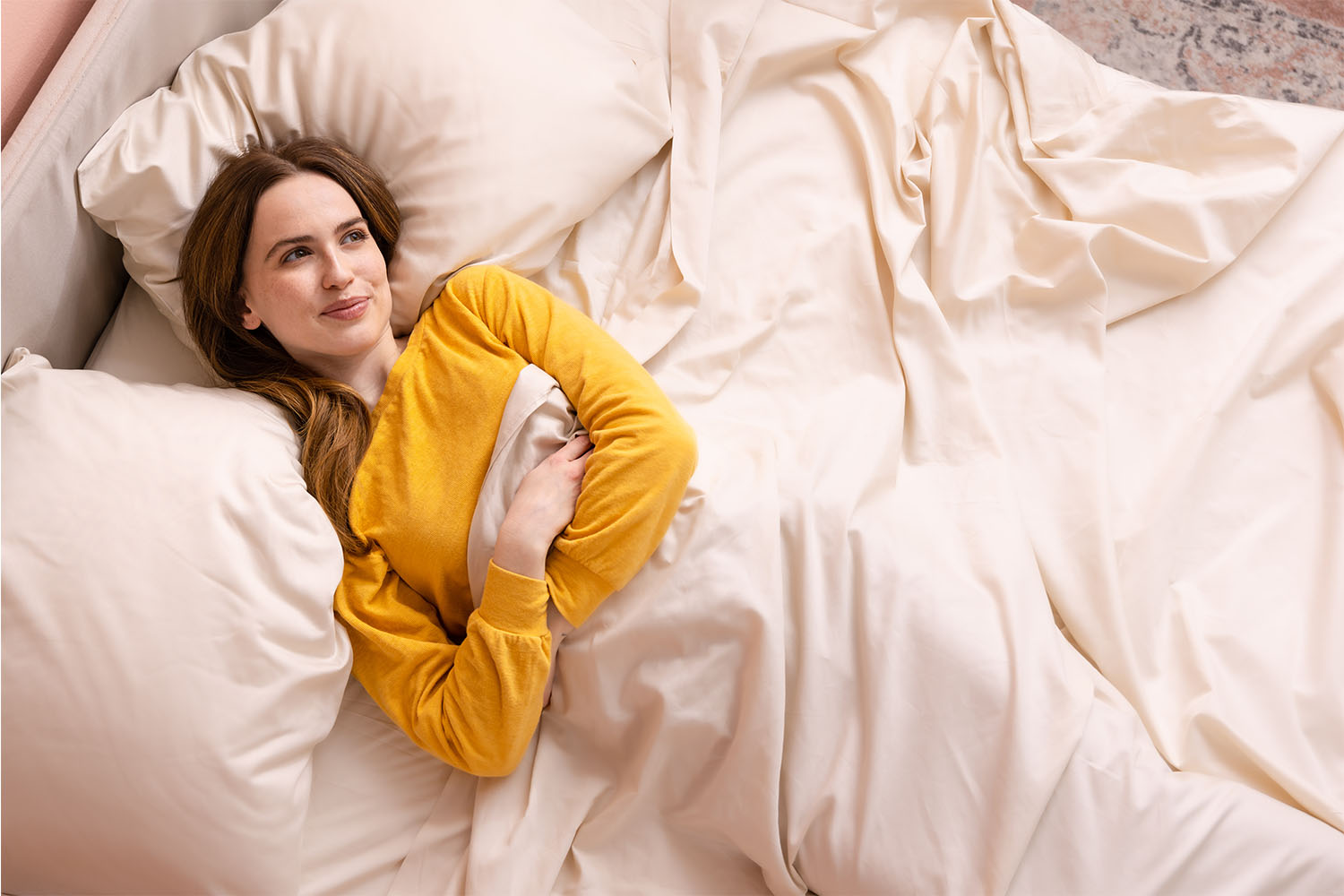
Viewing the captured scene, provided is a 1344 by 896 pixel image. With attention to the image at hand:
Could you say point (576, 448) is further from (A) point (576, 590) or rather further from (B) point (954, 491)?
(B) point (954, 491)

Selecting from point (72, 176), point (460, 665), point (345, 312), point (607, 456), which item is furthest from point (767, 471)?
point (72, 176)

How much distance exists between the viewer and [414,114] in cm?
127

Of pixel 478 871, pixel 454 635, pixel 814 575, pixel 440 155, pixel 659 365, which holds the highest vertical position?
pixel 440 155

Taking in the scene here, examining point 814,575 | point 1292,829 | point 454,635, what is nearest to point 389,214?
point 454,635

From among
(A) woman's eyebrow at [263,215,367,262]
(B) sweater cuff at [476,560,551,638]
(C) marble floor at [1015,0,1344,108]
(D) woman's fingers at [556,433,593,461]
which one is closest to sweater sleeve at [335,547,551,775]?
(B) sweater cuff at [476,560,551,638]

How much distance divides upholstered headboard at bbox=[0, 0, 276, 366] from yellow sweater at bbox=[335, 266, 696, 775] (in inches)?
15.5

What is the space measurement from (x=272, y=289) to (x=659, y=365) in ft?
1.61

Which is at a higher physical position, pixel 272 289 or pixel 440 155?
pixel 440 155

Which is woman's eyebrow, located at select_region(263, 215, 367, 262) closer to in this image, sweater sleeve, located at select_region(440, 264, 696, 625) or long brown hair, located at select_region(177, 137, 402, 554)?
long brown hair, located at select_region(177, 137, 402, 554)

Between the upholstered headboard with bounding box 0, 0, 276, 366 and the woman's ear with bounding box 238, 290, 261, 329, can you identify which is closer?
the upholstered headboard with bounding box 0, 0, 276, 366

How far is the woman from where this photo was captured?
1.07 m

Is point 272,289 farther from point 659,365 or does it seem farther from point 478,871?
point 478,871

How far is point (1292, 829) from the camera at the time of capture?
0.97 m

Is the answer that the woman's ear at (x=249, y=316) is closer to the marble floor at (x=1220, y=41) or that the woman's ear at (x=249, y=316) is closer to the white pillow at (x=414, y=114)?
the white pillow at (x=414, y=114)
